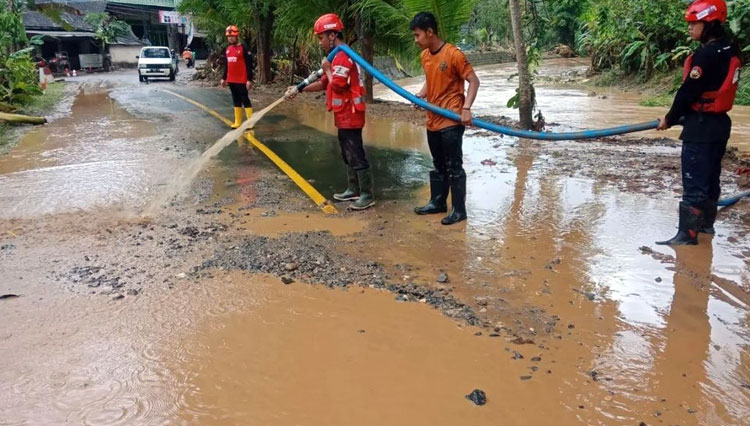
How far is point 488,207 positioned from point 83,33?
147ft

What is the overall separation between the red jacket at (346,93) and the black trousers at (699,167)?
2.92m

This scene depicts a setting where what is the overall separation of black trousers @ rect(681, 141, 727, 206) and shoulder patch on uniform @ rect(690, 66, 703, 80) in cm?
53

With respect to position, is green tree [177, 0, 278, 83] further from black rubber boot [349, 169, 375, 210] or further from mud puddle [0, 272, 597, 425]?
mud puddle [0, 272, 597, 425]

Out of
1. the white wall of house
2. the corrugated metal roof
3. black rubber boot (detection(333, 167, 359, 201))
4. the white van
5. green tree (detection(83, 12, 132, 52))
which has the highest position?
green tree (detection(83, 12, 132, 52))

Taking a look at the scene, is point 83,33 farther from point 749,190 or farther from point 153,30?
point 749,190

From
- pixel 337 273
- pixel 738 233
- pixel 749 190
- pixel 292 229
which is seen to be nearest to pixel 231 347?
pixel 337 273

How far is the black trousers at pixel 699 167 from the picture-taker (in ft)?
15.5

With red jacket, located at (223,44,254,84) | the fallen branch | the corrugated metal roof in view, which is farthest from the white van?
red jacket, located at (223,44,254,84)

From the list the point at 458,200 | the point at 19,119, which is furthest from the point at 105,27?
the point at 458,200

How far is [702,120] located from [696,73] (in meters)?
0.38

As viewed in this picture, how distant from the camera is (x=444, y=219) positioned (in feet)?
18.3

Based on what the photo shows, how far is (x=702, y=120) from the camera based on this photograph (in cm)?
466

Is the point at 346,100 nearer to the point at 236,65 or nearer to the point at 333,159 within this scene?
the point at 333,159

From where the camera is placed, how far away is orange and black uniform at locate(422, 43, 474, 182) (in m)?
5.34
